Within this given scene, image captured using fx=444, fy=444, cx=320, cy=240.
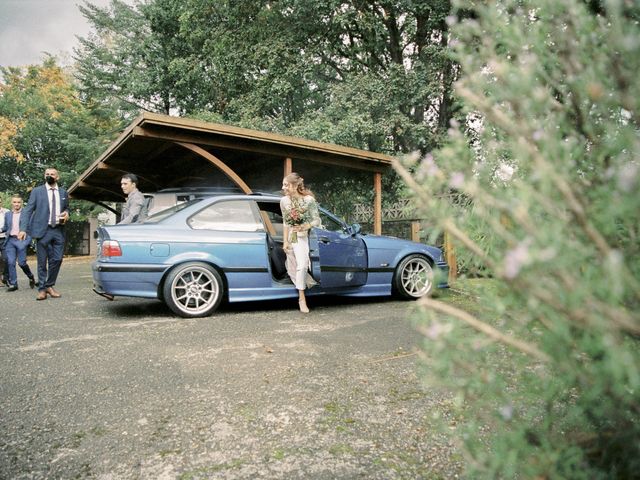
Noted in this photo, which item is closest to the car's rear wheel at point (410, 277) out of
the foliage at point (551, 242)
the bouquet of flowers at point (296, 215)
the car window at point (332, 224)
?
the car window at point (332, 224)

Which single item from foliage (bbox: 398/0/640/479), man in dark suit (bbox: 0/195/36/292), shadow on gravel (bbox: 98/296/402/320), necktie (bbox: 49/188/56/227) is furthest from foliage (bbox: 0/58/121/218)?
foliage (bbox: 398/0/640/479)

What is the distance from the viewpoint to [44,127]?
28578 mm

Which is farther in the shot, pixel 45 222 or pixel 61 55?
pixel 61 55

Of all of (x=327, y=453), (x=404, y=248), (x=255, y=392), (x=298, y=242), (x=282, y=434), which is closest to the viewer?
(x=327, y=453)

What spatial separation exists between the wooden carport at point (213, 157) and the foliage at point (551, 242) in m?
6.60

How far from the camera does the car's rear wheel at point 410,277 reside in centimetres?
647

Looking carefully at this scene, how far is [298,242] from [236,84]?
44.3ft

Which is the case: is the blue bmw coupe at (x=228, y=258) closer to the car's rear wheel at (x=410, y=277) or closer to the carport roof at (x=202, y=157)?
the car's rear wheel at (x=410, y=277)

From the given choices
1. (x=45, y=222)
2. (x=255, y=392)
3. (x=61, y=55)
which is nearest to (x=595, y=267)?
(x=255, y=392)

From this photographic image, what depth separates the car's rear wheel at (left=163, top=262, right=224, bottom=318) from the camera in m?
5.23

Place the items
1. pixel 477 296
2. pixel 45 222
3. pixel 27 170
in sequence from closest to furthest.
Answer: pixel 477 296, pixel 45 222, pixel 27 170

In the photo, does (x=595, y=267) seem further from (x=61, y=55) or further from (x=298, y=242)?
(x=61, y=55)

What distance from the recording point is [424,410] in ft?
8.17

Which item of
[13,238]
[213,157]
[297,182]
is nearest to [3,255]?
[13,238]
